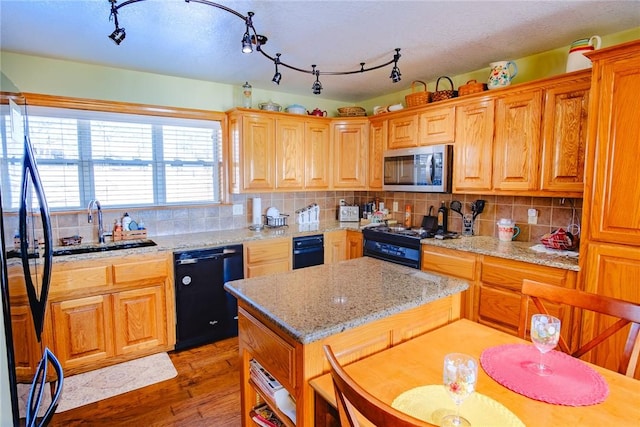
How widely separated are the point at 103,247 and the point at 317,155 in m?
2.31

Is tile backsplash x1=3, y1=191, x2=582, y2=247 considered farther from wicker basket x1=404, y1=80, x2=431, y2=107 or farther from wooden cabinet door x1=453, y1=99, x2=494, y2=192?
wicker basket x1=404, y1=80, x2=431, y2=107

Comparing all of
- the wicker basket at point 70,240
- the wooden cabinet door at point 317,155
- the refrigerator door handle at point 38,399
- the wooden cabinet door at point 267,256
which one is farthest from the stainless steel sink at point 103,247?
the wooden cabinet door at point 317,155

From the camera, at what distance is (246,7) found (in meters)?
2.01

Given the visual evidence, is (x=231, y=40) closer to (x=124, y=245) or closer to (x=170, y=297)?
(x=124, y=245)

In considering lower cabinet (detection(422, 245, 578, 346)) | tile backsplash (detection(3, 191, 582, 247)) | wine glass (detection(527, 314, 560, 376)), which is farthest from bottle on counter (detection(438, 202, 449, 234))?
wine glass (detection(527, 314, 560, 376))

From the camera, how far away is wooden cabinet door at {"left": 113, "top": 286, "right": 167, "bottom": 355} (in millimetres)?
2709

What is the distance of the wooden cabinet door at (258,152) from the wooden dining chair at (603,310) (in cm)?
265

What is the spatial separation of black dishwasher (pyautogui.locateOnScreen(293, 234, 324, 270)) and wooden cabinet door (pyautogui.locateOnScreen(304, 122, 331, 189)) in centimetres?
65

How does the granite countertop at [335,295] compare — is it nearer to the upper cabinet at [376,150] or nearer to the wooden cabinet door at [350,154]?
the upper cabinet at [376,150]

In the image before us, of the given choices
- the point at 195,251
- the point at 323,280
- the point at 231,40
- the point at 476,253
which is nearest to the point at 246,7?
the point at 231,40

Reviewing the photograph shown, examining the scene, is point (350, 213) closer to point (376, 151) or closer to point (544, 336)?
point (376, 151)

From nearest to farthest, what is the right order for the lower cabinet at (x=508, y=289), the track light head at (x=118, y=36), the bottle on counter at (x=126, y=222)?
A: the track light head at (x=118, y=36) < the lower cabinet at (x=508, y=289) < the bottle on counter at (x=126, y=222)

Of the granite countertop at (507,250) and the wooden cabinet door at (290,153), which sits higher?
the wooden cabinet door at (290,153)

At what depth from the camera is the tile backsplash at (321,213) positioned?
291 cm
